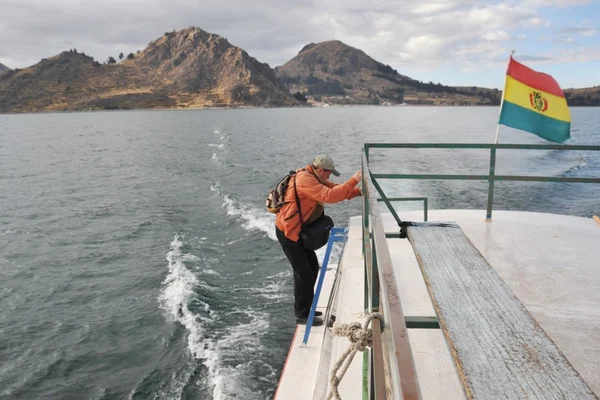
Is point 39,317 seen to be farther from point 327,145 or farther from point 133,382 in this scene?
point 327,145

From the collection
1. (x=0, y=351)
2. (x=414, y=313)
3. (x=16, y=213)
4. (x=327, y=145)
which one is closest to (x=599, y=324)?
(x=414, y=313)

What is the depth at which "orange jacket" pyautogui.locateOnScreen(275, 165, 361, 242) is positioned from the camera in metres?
4.78

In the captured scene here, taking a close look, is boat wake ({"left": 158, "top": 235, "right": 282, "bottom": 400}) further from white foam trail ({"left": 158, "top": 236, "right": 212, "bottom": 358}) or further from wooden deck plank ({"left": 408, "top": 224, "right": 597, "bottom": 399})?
wooden deck plank ({"left": 408, "top": 224, "right": 597, "bottom": 399})

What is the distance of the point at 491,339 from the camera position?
2.30m

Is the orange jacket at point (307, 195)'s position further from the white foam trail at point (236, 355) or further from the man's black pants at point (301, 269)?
the white foam trail at point (236, 355)

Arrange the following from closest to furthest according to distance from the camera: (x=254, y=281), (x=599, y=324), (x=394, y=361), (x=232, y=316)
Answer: (x=394, y=361) → (x=599, y=324) → (x=232, y=316) → (x=254, y=281)

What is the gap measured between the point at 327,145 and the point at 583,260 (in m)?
43.9

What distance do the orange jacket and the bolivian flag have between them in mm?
3351

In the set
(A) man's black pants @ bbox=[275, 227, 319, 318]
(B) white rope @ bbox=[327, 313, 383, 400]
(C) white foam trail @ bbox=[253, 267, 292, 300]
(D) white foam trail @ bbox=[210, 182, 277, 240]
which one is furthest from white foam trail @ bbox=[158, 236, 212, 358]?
(B) white rope @ bbox=[327, 313, 383, 400]

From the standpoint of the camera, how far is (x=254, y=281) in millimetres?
12008

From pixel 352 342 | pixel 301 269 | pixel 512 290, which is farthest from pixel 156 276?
pixel 352 342

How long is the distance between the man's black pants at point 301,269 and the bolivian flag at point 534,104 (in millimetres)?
3685

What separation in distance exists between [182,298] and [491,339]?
971cm

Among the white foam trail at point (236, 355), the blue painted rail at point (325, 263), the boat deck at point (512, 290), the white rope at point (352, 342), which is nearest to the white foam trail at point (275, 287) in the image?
the white foam trail at point (236, 355)
